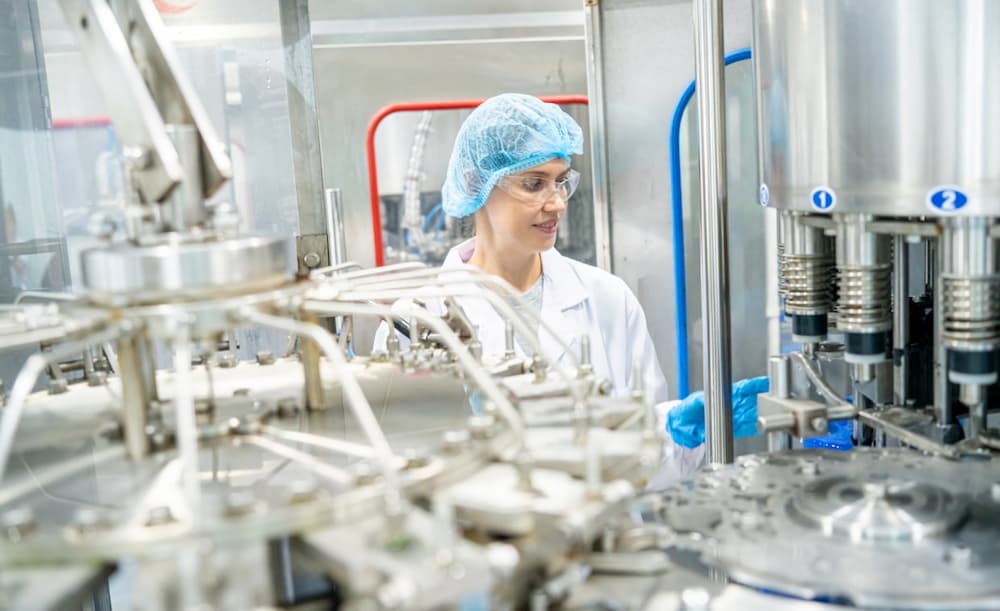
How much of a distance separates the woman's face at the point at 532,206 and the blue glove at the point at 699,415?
1.82 feet

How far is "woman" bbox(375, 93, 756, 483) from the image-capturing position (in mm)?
2221

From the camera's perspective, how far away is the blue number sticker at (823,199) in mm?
1117

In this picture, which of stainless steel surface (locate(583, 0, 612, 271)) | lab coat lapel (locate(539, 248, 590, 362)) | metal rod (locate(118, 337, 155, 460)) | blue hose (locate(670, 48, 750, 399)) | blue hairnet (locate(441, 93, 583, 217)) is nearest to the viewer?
metal rod (locate(118, 337, 155, 460))

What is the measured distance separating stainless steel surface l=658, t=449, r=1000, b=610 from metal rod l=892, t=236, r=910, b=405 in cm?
12

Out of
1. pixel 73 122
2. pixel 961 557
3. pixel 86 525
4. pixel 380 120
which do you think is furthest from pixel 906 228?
pixel 73 122

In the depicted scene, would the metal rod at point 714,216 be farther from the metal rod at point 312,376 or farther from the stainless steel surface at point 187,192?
the stainless steel surface at point 187,192

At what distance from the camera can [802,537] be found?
894 mm

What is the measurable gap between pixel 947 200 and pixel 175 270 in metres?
0.76

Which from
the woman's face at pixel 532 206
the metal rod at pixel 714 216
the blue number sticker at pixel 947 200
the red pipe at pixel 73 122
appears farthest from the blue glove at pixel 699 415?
the red pipe at pixel 73 122

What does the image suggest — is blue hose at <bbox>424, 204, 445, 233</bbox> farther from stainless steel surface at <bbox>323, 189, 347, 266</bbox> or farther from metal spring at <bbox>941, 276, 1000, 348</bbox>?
metal spring at <bbox>941, 276, 1000, 348</bbox>

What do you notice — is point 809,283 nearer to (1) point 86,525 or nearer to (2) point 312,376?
(2) point 312,376

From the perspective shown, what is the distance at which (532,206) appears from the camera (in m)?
2.27

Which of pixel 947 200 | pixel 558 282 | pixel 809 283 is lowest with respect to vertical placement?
pixel 558 282

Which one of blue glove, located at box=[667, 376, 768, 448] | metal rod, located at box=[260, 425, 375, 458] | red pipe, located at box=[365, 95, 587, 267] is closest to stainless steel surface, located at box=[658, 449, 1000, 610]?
metal rod, located at box=[260, 425, 375, 458]
